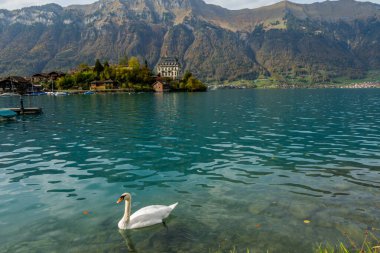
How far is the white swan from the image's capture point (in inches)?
526

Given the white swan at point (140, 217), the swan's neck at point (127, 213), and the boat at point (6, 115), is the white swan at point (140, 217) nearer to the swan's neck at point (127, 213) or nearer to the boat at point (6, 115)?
the swan's neck at point (127, 213)

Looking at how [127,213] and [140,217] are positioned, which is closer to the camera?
[127,213]

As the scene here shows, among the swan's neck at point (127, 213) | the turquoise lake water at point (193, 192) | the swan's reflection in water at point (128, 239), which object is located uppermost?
the swan's neck at point (127, 213)

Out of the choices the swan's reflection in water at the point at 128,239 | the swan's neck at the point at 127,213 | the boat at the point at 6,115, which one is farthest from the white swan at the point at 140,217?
the boat at the point at 6,115

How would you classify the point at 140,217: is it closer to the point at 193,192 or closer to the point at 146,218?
the point at 146,218

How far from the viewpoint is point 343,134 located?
38781 millimetres

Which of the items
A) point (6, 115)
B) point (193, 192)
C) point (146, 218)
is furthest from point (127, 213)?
point (6, 115)

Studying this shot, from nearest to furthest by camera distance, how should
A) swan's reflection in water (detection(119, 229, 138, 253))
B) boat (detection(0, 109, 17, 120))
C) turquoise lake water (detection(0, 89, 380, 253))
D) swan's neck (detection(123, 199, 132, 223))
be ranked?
swan's reflection in water (detection(119, 229, 138, 253)) < turquoise lake water (detection(0, 89, 380, 253)) < swan's neck (detection(123, 199, 132, 223)) < boat (detection(0, 109, 17, 120))

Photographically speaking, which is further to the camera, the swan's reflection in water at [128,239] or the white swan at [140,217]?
the white swan at [140,217]

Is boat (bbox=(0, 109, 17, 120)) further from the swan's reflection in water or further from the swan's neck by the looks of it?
the swan's reflection in water

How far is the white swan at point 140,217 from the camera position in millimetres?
13367

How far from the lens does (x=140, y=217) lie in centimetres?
1355

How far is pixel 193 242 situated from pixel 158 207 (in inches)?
99.6

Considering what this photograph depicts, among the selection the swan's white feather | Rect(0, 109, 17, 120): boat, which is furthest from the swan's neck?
Rect(0, 109, 17, 120): boat
